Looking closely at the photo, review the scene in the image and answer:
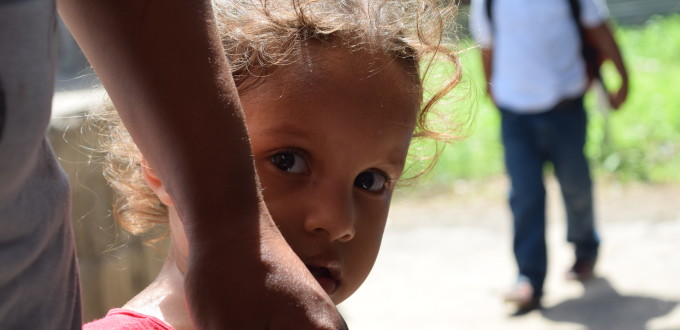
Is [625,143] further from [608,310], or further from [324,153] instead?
[324,153]

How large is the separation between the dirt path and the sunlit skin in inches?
146

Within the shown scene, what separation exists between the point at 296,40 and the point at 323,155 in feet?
0.66

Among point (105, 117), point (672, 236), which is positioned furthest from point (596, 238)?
point (105, 117)

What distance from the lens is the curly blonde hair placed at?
5.16ft

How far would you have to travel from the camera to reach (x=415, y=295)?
586cm

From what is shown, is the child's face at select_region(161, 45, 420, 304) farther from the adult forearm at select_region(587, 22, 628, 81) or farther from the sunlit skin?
the adult forearm at select_region(587, 22, 628, 81)

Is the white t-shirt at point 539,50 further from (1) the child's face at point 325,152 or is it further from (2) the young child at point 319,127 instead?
(1) the child's face at point 325,152

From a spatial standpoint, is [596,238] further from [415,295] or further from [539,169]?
[415,295]

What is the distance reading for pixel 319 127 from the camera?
4.90 ft

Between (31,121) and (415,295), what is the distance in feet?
17.1

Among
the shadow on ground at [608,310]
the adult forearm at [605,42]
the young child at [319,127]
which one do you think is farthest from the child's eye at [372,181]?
the adult forearm at [605,42]

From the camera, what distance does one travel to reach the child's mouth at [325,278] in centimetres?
150

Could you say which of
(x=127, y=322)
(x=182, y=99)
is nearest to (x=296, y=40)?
(x=127, y=322)

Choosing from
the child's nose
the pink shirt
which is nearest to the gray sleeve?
the pink shirt
